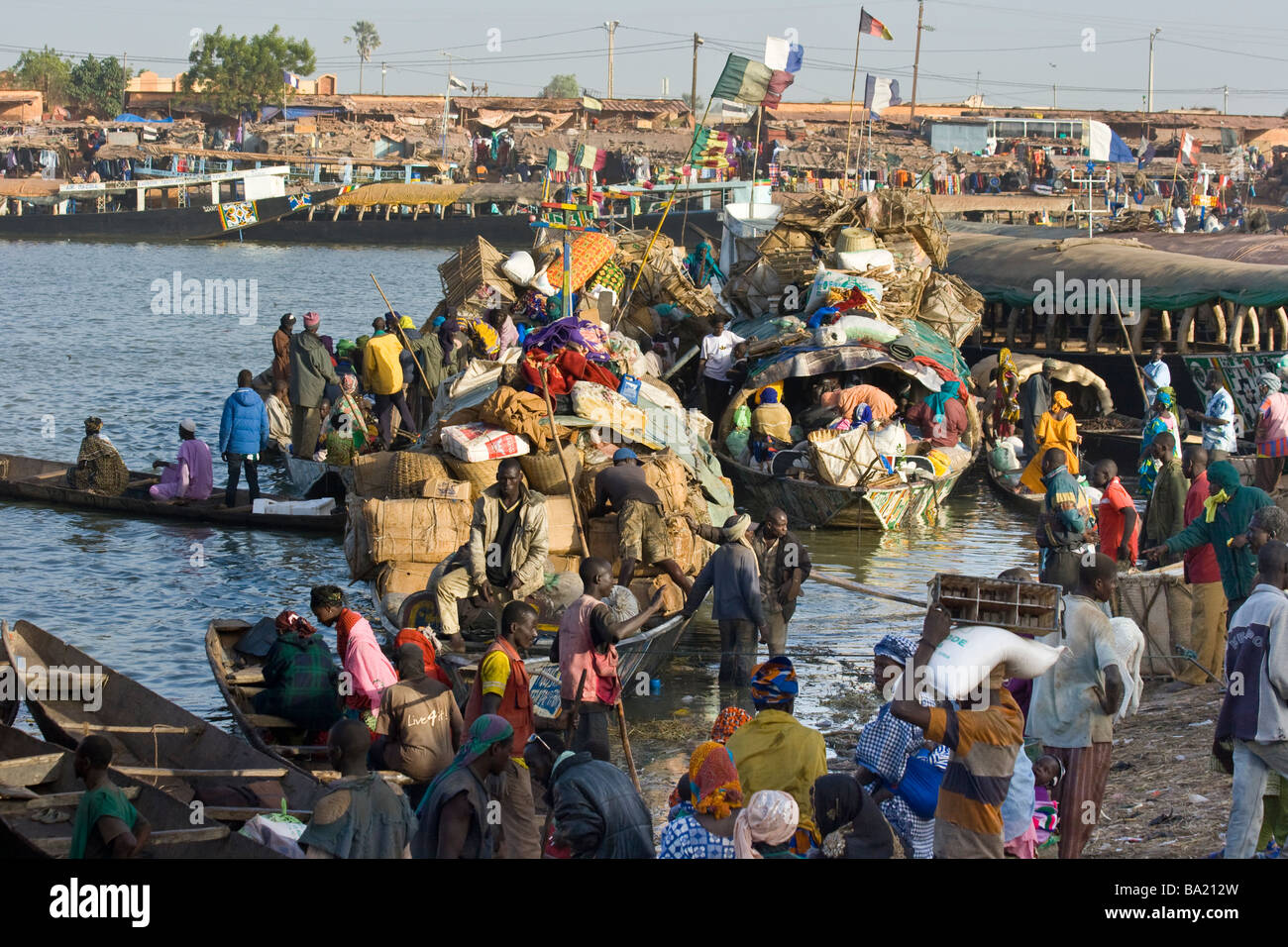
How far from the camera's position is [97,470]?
17328 mm

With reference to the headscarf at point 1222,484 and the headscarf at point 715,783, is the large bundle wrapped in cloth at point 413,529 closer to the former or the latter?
→ the headscarf at point 1222,484

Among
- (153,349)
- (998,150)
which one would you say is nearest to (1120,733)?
(153,349)

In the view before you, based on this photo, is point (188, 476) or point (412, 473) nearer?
point (412, 473)

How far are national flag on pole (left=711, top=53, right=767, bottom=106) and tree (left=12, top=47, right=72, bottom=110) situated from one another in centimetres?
8629

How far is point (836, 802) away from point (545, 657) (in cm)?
430

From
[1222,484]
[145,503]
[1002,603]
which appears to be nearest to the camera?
[1002,603]

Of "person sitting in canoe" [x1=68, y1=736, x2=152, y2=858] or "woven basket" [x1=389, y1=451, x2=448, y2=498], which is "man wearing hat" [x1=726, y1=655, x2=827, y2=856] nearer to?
"person sitting in canoe" [x1=68, y1=736, x2=152, y2=858]

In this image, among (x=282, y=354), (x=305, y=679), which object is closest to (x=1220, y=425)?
(x=305, y=679)

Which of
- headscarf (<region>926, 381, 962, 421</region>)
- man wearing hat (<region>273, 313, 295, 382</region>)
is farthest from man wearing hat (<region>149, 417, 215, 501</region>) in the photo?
headscarf (<region>926, 381, 962, 421</region>)

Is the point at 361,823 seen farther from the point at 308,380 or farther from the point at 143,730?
the point at 308,380

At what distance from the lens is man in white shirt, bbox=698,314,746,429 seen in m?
19.2

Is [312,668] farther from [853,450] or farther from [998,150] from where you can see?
[998,150]

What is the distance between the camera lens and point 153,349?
37.3 metres

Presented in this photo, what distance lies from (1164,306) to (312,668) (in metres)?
15.3
